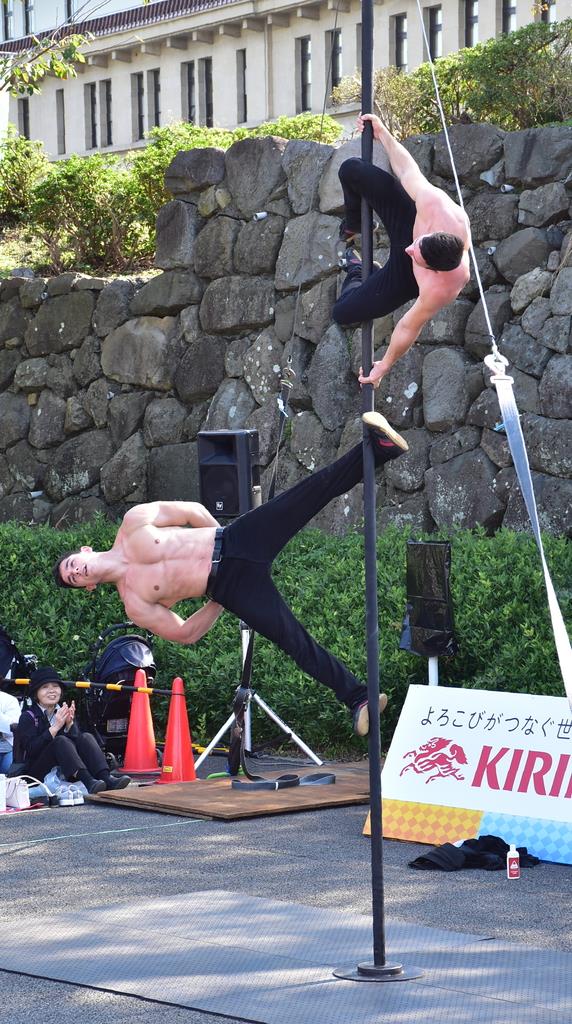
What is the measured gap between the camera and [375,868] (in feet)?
18.2

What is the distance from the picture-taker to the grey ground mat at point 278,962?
17.4ft

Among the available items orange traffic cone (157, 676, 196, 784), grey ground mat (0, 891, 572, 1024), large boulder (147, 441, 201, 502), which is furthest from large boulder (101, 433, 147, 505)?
grey ground mat (0, 891, 572, 1024)

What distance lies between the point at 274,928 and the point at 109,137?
27493 millimetres

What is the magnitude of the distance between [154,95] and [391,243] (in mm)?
26518

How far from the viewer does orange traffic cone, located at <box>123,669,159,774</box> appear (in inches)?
423

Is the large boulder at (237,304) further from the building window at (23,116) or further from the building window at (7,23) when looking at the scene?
the building window at (7,23)

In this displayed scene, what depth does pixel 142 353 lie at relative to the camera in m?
14.9

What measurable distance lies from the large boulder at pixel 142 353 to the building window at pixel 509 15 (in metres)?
13.0

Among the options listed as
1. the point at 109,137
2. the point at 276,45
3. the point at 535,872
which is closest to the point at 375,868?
the point at 535,872

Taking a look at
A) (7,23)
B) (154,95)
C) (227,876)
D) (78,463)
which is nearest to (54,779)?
(227,876)

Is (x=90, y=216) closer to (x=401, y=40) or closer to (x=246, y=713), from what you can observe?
(x=246, y=713)

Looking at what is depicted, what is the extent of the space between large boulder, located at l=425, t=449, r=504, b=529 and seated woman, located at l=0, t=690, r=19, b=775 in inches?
148

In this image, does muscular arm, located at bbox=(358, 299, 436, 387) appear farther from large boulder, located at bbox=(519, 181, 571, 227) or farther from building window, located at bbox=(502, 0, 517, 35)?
building window, located at bbox=(502, 0, 517, 35)

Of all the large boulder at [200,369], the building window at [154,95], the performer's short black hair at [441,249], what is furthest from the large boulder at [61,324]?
the building window at [154,95]
